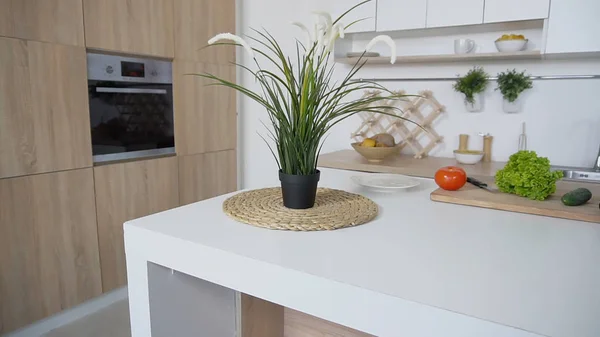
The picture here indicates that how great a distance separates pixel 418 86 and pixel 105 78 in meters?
1.89

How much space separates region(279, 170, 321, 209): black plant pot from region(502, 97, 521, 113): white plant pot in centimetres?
181

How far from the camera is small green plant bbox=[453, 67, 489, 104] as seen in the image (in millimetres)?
2387

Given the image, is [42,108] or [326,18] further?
[42,108]

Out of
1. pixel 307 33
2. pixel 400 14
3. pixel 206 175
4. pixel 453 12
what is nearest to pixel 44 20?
pixel 206 175

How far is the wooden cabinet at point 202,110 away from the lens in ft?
8.57

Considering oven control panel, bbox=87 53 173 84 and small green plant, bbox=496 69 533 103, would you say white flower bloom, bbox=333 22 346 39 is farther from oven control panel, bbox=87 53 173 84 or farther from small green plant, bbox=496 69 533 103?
small green plant, bbox=496 69 533 103

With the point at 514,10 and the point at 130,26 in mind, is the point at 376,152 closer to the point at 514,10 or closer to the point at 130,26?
the point at 514,10

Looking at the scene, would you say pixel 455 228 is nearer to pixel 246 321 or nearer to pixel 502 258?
pixel 502 258

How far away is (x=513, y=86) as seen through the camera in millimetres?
2305

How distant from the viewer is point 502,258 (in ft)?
2.51

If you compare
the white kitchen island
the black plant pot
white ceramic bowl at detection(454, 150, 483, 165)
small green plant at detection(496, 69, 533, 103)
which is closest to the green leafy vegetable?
the white kitchen island

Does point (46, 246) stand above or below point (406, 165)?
below

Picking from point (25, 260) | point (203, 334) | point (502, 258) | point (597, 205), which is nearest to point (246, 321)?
point (203, 334)

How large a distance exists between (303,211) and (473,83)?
1.81 meters
